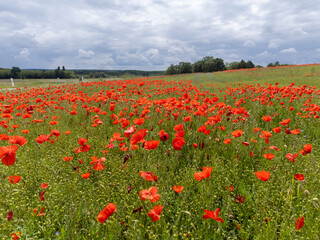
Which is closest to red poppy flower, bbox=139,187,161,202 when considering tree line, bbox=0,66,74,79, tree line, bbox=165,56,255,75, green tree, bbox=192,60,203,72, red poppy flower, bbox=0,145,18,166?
red poppy flower, bbox=0,145,18,166

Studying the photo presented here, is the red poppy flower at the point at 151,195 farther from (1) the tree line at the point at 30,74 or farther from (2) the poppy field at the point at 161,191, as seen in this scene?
(1) the tree line at the point at 30,74

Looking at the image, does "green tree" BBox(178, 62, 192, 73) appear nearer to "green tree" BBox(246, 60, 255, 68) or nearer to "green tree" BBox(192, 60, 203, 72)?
"green tree" BBox(192, 60, 203, 72)

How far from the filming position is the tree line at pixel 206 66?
74.1 m

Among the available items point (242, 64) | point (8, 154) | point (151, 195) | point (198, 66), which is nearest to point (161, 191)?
point (151, 195)

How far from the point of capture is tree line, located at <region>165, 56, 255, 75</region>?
7412 centimetres

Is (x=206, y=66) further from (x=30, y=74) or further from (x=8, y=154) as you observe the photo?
(x=30, y=74)

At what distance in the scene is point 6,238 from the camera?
173 cm

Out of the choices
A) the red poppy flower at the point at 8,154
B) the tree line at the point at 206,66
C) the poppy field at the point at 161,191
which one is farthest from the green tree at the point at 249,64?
the red poppy flower at the point at 8,154

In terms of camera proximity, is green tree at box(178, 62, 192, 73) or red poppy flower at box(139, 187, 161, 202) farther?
green tree at box(178, 62, 192, 73)

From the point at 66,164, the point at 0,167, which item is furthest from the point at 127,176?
the point at 0,167

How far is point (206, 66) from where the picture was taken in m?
78.6

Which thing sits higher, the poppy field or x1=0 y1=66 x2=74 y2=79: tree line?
x1=0 y1=66 x2=74 y2=79: tree line

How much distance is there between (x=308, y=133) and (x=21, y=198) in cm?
525

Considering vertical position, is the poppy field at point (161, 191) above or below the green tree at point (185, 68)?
below
